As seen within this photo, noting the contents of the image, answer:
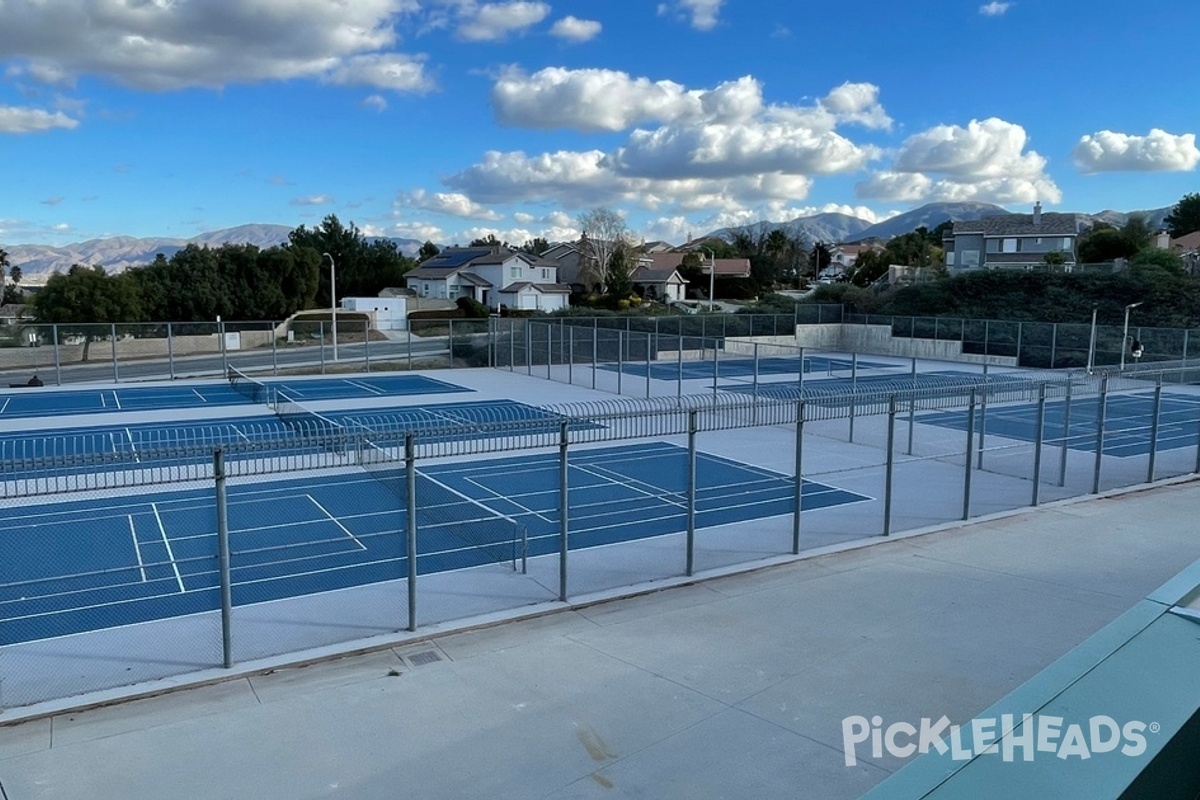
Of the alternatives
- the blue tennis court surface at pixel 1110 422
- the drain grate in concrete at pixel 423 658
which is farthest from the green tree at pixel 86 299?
the drain grate in concrete at pixel 423 658

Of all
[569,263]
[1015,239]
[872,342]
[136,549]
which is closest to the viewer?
[136,549]

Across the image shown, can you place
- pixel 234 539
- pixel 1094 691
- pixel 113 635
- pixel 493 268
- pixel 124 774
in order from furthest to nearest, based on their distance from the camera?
pixel 493 268 < pixel 234 539 < pixel 113 635 < pixel 124 774 < pixel 1094 691

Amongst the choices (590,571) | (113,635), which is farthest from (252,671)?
(590,571)

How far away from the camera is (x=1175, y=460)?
21.9 meters

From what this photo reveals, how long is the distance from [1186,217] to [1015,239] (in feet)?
114

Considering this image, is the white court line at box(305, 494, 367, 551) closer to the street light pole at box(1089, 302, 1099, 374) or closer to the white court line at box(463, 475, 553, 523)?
the white court line at box(463, 475, 553, 523)

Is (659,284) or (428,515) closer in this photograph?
(428,515)

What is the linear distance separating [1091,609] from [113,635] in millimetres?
11168

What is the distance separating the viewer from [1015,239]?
Answer: 82688mm

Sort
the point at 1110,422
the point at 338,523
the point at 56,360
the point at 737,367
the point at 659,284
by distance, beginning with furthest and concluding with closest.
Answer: the point at 659,284 < the point at 737,367 < the point at 56,360 < the point at 1110,422 < the point at 338,523

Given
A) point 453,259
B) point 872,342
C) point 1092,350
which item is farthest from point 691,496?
point 453,259

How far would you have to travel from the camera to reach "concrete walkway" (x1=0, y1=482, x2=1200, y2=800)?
661cm

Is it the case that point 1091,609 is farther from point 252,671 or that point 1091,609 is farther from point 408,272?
point 408,272

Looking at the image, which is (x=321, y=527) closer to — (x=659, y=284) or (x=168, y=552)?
(x=168, y=552)
